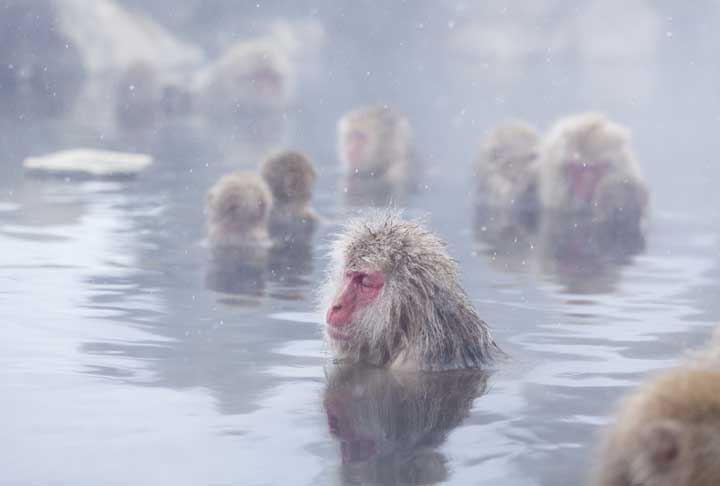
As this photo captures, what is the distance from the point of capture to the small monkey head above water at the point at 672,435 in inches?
113

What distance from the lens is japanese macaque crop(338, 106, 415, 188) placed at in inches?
479

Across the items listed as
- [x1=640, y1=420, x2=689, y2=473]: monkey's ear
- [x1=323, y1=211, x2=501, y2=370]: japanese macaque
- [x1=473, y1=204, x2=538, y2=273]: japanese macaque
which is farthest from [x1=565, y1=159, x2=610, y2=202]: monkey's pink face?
[x1=640, y1=420, x2=689, y2=473]: monkey's ear

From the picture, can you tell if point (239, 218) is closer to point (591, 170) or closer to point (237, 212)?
point (237, 212)

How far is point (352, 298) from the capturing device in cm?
496

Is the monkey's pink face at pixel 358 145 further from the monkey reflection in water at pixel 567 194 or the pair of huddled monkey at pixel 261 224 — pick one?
the pair of huddled monkey at pixel 261 224

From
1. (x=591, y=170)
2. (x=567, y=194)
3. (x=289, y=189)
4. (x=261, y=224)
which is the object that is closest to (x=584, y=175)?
(x=591, y=170)

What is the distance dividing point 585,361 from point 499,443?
4.19ft

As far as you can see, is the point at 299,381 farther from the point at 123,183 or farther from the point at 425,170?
the point at 425,170

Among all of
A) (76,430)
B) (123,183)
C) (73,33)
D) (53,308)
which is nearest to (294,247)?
(53,308)

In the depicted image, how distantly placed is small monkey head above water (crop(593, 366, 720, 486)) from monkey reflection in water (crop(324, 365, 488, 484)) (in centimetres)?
83

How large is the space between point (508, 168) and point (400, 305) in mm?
6040

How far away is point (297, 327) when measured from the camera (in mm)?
5848

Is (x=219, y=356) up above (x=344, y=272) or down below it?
below

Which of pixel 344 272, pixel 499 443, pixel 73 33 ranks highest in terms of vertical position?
pixel 73 33
